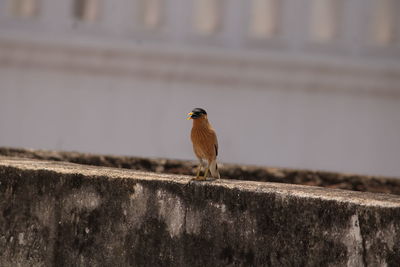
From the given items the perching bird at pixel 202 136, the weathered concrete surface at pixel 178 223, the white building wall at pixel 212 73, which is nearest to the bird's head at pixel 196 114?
the perching bird at pixel 202 136

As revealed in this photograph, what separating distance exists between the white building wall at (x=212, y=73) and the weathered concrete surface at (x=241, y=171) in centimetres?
131

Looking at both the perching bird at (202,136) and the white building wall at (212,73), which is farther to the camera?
the white building wall at (212,73)

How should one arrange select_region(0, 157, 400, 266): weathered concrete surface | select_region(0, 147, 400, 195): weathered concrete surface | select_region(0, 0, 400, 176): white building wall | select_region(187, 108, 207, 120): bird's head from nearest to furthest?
1. select_region(0, 157, 400, 266): weathered concrete surface
2. select_region(187, 108, 207, 120): bird's head
3. select_region(0, 147, 400, 195): weathered concrete surface
4. select_region(0, 0, 400, 176): white building wall

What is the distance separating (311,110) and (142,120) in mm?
1260

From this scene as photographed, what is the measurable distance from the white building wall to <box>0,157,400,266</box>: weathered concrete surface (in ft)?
7.68

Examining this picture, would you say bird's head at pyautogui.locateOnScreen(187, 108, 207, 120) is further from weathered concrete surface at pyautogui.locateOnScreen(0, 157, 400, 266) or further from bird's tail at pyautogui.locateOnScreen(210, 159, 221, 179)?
weathered concrete surface at pyautogui.locateOnScreen(0, 157, 400, 266)

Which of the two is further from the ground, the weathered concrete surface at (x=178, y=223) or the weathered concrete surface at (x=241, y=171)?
the weathered concrete surface at (x=241, y=171)

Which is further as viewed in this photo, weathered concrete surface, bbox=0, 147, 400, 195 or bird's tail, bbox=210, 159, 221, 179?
weathered concrete surface, bbox=0, 147, 400, 195

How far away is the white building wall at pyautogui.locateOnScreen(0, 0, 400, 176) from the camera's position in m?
3.90

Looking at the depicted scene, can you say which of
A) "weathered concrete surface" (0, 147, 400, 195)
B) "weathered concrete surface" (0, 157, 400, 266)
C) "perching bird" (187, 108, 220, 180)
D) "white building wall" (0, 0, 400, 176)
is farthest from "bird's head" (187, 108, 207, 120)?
"white building wall" (0, 0, 400, 176)

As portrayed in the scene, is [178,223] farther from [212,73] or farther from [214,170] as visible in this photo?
[212,73]

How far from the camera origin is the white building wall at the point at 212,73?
3896 mm

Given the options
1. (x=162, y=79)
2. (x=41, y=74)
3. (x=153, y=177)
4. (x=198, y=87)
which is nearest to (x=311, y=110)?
(x=198, y=87)

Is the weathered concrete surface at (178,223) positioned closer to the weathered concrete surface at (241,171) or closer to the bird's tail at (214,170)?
the bird's tail at (214,170)
